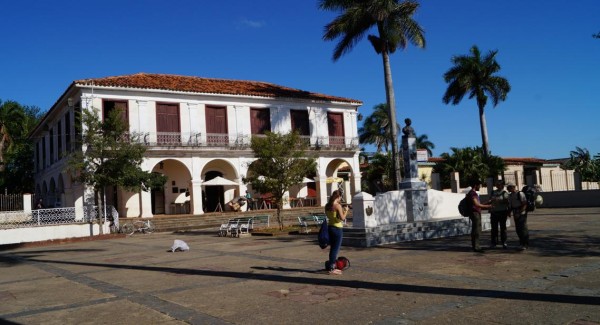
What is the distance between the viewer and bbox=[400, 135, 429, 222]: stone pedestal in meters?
14.0

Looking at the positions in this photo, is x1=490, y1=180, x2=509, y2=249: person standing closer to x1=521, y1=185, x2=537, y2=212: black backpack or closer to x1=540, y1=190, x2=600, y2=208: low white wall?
x1=521, y1=185, x2=537, y2=212: black backpack

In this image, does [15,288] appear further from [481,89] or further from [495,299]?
[481,89]

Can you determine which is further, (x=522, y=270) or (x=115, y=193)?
(x=115, y=193)

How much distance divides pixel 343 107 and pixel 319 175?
212 inches

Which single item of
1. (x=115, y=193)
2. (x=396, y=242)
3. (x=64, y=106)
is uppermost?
(x=64, y=106)

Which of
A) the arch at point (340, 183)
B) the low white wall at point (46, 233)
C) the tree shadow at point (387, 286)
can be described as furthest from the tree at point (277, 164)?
the arch at point (340, 183)

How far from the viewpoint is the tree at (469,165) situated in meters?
33.4

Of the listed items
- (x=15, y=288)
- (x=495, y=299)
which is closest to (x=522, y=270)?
(x=495, y=299)

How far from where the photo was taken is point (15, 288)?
8.32m

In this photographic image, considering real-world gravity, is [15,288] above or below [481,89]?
below

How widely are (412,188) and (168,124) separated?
16.8 meters

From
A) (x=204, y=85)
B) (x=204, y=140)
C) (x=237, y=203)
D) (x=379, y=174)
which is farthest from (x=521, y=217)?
(x=379, y=174)

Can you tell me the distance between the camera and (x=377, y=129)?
2009 inches

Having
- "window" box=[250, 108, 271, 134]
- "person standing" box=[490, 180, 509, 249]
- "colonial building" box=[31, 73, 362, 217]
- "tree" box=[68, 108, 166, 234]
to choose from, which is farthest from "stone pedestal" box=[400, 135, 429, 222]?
"window" box=[250, 108, 271, 134]
